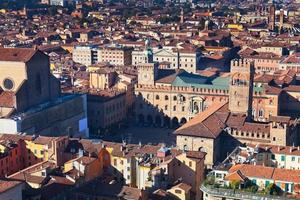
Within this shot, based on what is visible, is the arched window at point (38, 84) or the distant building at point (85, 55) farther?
the distant building at point (85, 55)

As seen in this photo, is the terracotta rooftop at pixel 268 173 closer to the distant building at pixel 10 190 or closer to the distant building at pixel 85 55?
the distant building at pixel 10 190

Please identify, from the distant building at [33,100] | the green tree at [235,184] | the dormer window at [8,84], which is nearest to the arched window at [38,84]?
the distant building at [33,100]

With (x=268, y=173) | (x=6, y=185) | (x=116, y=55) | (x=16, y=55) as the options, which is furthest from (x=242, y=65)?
(x=116, y=55)

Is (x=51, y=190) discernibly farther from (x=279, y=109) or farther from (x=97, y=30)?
(x=97, y=30)

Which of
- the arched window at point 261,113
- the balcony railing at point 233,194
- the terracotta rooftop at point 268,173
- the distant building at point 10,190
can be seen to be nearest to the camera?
the balcony railing at point 233,194

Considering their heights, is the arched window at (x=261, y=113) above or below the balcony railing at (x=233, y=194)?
below

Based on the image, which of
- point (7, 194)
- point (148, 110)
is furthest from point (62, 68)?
point (7, 194)

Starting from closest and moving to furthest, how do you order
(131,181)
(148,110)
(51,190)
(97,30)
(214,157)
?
1. (51,190)
2. (131,181)
3. (214,157)
4. (148,110)
5. (97,30)
